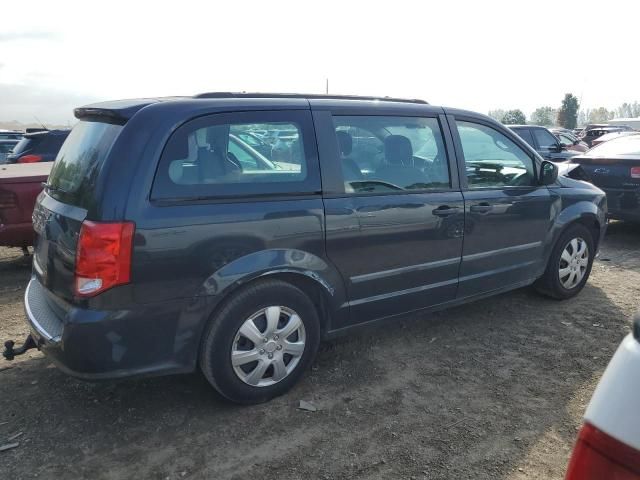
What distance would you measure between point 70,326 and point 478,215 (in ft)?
9.25

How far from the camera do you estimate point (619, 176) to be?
6938 millimetres

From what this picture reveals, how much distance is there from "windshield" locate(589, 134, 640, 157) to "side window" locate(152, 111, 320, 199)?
19.7 feet

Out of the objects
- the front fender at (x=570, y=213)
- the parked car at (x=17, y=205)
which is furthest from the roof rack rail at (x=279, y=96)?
the parked car at (x=17, y=205)

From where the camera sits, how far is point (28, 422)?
2934 millimetres

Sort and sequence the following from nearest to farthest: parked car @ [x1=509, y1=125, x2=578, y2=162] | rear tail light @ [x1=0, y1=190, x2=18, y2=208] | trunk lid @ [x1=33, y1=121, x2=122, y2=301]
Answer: trunk lid @ [x1=33, y1=121, x2=122, y2=301] → rear tail light @ [x1=0, y1=190, x2=18, y2=208] → parked car @ [x1=509, y1=125, x2=578, y2=162]

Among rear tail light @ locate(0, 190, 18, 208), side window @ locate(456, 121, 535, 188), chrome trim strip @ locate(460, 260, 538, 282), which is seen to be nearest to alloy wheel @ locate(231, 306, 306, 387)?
chrome trim strip @ locate(460, 260, 538, 282)

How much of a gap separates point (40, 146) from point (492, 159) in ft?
25.8

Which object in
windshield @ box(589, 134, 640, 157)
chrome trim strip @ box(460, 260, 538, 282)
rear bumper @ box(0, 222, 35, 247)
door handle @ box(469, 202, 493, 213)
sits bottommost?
rear bumper @ box(0, 222, 35, 247)

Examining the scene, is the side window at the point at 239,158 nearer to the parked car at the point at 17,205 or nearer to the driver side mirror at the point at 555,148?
the parked car at the point at 17,205

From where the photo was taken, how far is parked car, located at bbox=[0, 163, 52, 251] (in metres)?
5.09

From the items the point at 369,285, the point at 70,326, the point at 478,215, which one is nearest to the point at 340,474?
the point at 369,285

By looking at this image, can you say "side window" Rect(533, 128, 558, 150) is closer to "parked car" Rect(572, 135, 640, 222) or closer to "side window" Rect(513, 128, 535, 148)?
"side window" Rect(513, 128, 535, 148)

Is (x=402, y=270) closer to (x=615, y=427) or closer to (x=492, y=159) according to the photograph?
(x=492, y=159)

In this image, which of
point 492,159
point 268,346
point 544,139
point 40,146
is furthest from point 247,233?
point 544,139
